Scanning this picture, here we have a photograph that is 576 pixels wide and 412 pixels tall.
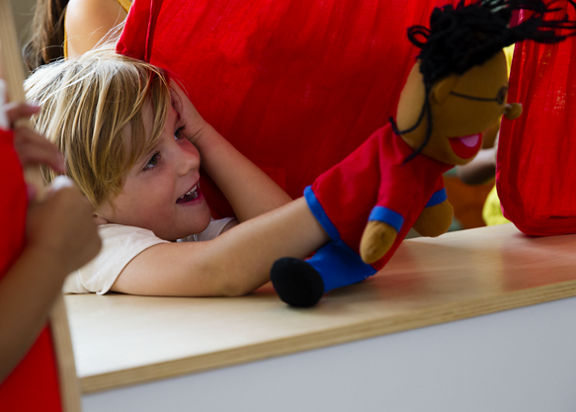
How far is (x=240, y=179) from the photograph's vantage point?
86 cm

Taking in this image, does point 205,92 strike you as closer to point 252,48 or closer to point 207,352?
point 252,48

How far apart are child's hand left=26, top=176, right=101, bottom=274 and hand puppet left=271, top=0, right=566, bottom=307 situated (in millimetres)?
210

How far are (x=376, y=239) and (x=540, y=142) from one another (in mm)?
424

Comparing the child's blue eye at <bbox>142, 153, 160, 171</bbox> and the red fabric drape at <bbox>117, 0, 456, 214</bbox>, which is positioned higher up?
the red fabric drape at <bbox>117, 0, 456, 214</bbox>

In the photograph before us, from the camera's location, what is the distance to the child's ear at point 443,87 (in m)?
0.57

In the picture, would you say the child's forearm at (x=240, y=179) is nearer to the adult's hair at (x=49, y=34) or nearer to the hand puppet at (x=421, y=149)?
the hand puppet at (x=421, y=149)

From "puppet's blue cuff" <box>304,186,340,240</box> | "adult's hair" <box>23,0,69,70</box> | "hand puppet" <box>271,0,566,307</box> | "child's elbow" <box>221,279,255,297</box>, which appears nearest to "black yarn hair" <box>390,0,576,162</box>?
"hand puppet" <box>271,0,566,307</box>

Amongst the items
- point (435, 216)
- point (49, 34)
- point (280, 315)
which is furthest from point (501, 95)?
point (49, 34)

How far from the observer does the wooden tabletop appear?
0.54 m

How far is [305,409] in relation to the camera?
0.58m

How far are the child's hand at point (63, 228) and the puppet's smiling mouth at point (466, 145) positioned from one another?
1.06ft

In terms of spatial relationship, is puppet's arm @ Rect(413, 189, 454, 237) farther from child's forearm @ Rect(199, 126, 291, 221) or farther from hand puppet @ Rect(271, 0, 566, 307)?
child's forearm @ Rect(199, 126, 291, 221)

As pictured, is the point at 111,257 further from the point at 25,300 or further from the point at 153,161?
the point at 25,300

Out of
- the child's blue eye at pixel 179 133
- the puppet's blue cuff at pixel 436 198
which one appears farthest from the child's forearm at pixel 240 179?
the puppet's blue cuff at pixel 436 198
